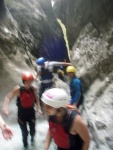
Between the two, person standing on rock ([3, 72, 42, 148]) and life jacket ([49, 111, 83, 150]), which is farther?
person standing on rock ([3, 72, 42, 148])

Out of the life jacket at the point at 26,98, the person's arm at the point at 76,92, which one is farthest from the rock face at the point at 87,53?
the life jacket at the point at 26,98

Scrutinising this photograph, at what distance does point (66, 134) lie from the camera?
3389mm

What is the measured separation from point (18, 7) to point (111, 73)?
39.6 feet

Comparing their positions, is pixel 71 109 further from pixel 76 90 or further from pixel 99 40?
pixel 99 40

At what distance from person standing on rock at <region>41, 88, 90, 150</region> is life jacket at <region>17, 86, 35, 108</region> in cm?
251

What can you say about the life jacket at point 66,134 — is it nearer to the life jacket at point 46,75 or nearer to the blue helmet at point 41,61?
the blue helmet at point 41,61

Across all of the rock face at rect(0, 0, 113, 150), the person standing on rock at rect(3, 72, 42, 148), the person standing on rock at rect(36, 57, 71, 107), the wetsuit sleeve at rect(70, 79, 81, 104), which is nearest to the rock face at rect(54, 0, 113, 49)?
the rock face at rect(0, 0, 113, 150)

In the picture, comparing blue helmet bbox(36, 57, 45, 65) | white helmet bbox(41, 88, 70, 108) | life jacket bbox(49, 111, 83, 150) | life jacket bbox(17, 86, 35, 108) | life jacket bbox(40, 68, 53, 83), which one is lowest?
life jacket bbox(40, 68, 53, 83)

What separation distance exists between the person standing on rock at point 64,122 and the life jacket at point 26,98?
8.24 feet

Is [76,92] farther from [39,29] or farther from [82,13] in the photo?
[39,29]

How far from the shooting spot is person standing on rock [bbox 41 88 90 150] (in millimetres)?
3244


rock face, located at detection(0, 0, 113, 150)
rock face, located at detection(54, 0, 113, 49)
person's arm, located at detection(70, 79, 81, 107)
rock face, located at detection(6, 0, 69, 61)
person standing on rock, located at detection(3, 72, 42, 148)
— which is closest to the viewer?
person standing on rock, located at detection(3, 72, 42, 148)

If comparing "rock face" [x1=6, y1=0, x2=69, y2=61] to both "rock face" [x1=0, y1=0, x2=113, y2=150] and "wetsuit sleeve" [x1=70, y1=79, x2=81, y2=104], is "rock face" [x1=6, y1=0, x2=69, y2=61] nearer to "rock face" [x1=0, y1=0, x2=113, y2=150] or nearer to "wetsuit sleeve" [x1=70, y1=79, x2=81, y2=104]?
"rock face" [x1=0, y1=0, x2=113, y2=150]

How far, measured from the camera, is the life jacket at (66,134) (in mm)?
3276
